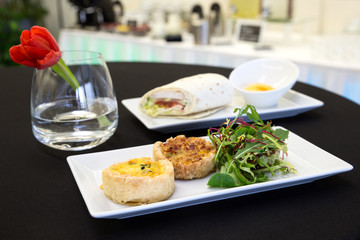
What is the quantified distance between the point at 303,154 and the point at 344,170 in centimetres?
12

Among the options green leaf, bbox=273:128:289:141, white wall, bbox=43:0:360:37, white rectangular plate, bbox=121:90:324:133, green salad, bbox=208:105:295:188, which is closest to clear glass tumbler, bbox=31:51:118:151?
white rectangular plate, bbox=121:90:324:133

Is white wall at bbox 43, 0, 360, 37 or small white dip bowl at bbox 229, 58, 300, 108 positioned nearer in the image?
small white dip bowl at bbox 229, 58, 300, 108

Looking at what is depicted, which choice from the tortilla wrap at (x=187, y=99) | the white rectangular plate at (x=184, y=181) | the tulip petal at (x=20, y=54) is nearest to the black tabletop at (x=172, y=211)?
the white rectangular plate at (x=184, y=181)

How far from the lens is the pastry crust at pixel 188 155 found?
77cm

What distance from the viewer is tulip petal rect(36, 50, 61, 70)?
823mm

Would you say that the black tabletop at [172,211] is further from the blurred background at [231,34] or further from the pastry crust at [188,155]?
the blurred background at [231,34]

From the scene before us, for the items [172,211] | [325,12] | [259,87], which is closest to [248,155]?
[172,211]

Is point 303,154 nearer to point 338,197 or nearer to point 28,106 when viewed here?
point 338,197

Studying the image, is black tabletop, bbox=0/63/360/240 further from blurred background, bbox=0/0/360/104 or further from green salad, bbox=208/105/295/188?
blurred background, bbox=0/0/360/104

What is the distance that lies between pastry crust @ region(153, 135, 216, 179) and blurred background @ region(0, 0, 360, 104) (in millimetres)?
2155

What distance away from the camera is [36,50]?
31.9 inches

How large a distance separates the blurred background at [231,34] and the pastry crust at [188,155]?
216 centimetres

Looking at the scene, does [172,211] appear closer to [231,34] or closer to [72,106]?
[72,106]

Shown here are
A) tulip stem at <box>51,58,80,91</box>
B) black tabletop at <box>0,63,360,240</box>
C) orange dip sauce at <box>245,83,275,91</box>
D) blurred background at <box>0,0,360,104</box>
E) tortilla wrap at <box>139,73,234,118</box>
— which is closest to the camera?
black tabletop at <box>0,63,360,240</box>
